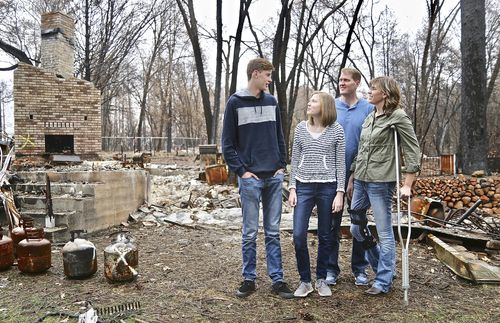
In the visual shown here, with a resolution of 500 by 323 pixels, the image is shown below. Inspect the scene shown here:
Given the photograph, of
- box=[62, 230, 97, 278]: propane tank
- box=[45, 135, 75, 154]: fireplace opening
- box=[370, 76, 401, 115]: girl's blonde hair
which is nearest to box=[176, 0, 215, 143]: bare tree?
box=[45, 135, 75, 154]: fireplace opening

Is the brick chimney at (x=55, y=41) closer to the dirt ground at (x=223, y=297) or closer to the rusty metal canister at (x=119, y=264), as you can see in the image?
the dirt ground at (x=223, y=297)

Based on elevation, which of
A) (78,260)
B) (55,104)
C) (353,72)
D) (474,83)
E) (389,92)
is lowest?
(78,260)

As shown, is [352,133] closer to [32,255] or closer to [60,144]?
[32,255]

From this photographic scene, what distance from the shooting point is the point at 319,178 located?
336 centimetres

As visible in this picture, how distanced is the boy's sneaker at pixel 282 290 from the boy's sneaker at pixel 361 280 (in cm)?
67

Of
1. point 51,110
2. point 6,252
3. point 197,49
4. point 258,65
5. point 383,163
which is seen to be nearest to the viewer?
point 383,163

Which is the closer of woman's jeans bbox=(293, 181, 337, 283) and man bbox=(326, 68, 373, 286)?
woman's jeans bbox=(293, 181, 337, 283)

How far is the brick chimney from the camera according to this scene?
46.6 feet

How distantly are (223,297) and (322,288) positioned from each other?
86 cm

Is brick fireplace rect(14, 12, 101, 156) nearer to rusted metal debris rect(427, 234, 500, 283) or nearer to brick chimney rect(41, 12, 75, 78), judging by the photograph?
brick chimney rect(41, 12, 75, 78)

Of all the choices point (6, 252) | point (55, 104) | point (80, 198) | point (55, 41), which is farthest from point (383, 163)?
point (55, 41)

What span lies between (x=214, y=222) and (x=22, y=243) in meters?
3.33

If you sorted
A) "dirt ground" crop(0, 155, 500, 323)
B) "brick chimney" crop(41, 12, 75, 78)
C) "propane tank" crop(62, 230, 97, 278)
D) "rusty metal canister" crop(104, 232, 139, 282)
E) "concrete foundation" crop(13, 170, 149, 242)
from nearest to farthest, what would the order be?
"dirt ground" crop(0, 155, 500, 323)
"rusty metal canister" crop(104, 232, 139, 282)
"propane tank" crop(62, 230, 97, 278)
"concrete foundation" crop(13, 170, 149, 242)
"brick chimney" crop(41, 12, 75, 78)

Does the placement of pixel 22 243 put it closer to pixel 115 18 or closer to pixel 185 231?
pixel 185 231
